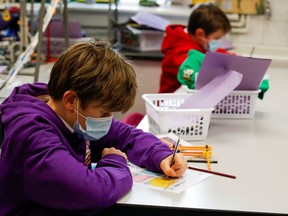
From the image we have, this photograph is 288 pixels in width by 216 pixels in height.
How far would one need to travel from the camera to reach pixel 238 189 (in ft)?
3.82

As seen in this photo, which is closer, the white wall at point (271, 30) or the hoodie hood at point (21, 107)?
the hoodie hood at point (21, 107)

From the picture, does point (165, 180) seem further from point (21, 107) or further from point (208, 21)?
point (208, 21)

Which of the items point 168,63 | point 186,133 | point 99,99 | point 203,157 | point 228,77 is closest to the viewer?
point 99,99

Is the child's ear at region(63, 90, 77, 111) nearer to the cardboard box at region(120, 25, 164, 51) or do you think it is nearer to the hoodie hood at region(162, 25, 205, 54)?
the hoodie hood at region(162, 25, 205, 54)

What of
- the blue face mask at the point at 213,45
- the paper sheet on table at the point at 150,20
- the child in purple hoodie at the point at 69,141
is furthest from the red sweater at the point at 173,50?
the child in purple hoodie at the point at 69,141

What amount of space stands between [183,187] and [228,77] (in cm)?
60

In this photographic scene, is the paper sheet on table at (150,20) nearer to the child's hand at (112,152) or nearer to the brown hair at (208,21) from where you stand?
the brown hair at (208,21)

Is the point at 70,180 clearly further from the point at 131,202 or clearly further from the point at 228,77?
the point at 228,77

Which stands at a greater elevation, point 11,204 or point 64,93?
point 64,93

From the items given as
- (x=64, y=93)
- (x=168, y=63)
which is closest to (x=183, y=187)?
(x=64, y=93)

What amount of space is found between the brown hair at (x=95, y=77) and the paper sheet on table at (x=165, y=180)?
19 cm

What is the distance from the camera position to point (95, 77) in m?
1.10

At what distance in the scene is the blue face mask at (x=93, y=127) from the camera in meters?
1.18

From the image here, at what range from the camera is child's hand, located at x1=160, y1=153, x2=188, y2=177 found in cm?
120
